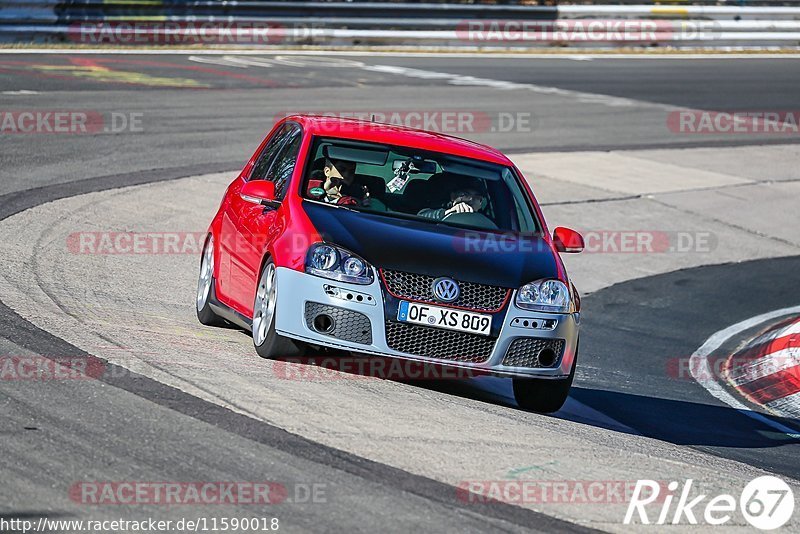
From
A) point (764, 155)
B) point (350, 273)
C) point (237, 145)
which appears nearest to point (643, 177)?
point (764, 155)

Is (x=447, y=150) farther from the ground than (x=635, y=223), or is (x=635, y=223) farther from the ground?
(x=447, y=150)

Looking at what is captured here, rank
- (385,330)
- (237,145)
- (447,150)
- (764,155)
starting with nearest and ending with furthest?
(385,330), (447,150), (237,145), (764,155)

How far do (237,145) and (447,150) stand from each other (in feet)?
31.5

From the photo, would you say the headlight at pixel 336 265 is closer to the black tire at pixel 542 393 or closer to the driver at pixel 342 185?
the driver at pixel 342 185

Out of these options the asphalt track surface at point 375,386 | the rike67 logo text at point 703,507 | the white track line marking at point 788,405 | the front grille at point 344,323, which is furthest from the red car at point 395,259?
the white track line marking at point 788,405

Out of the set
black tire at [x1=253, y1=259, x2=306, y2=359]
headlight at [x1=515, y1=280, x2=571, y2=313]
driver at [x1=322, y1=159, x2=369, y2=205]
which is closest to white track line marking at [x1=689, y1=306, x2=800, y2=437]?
headlight at [x1=515, y1=280, x2=571, y2=313]

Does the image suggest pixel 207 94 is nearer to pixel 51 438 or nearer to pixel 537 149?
pixel 537 149

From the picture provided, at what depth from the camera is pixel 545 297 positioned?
26.4ft

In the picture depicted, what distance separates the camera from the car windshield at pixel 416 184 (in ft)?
28.6

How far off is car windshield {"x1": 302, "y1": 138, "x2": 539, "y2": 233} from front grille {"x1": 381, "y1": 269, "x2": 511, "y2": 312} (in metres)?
0.92

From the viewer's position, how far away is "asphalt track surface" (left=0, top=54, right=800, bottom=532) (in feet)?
18.8

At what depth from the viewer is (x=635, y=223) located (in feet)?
53.8

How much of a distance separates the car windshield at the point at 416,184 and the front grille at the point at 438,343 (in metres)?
1.12

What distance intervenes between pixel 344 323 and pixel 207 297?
1.97 m
